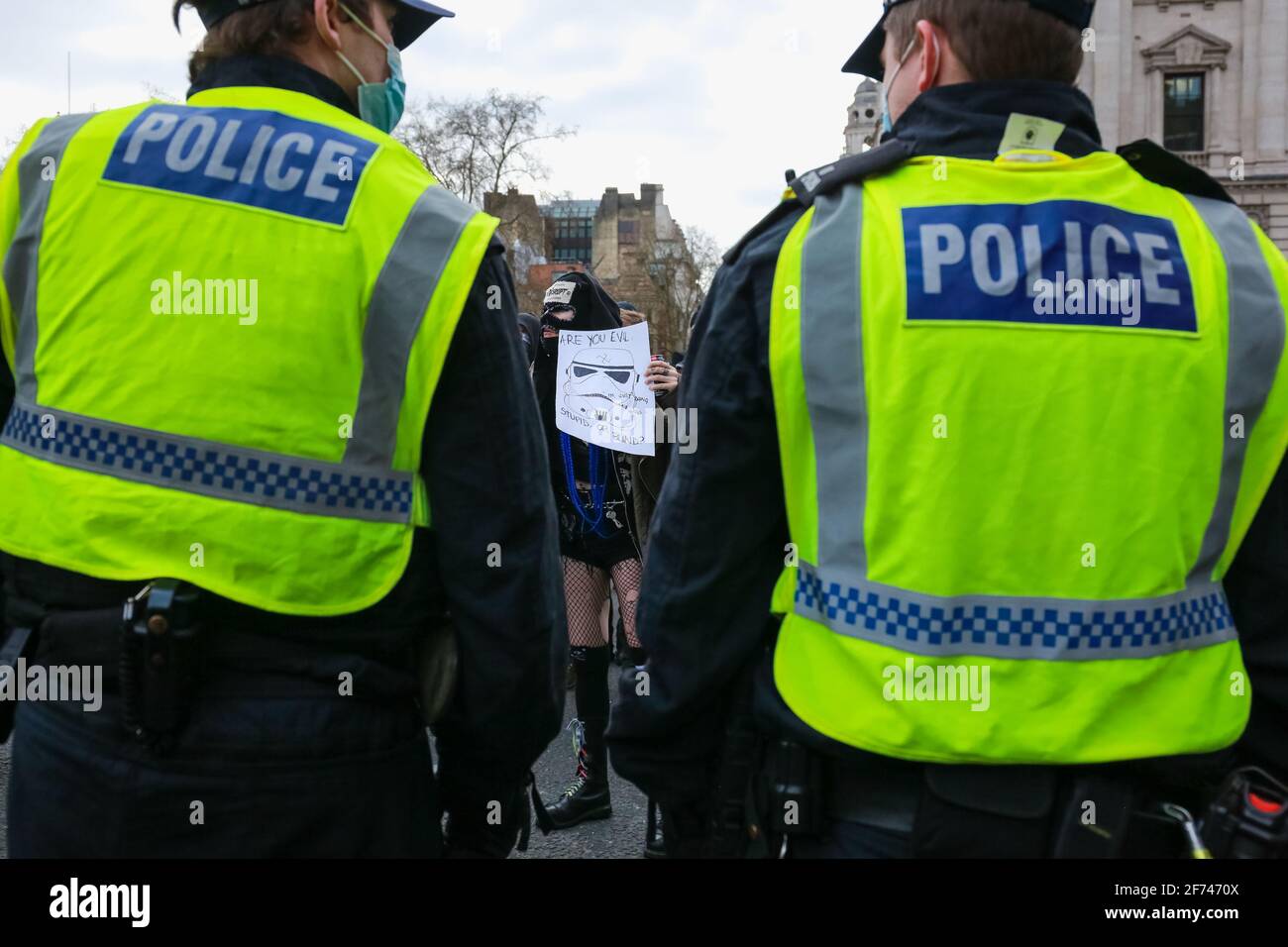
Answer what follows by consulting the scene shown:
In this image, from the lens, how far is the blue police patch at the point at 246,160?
1719mm

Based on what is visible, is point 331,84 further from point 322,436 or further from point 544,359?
point 544,359

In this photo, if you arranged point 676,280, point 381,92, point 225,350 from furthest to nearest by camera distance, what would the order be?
point 676,280 → point 381,92 → point 225,350

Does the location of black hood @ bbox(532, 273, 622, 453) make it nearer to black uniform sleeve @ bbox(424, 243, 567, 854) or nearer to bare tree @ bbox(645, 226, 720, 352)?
black uniform sleeve @ bbox(424, 243, 567, 854)

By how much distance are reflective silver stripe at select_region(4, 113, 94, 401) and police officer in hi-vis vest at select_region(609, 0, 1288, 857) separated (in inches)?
40.1

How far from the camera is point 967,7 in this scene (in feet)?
5.82

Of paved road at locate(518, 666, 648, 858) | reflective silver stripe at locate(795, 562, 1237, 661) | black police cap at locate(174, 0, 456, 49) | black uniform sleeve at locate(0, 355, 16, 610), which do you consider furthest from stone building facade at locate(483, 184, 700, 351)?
reflective silver stripe at locate(795, 562, 1237, 661)

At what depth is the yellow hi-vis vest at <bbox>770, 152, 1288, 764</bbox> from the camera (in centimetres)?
157

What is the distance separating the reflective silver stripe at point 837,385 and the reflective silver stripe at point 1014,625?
6 cm

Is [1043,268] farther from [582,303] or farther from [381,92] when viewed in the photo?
Answer: [582,303]

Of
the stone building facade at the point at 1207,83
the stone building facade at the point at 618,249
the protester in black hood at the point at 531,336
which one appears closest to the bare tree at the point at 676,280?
the stone building facade at the point at 618,249

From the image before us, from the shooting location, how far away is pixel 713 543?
5.76ft

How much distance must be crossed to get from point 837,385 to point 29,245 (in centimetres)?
124

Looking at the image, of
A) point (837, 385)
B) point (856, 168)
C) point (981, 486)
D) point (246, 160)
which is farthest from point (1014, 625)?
point (246, 160)

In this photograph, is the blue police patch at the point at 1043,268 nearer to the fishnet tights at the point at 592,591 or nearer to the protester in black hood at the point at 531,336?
the fishnet tights at the point at 592,591
